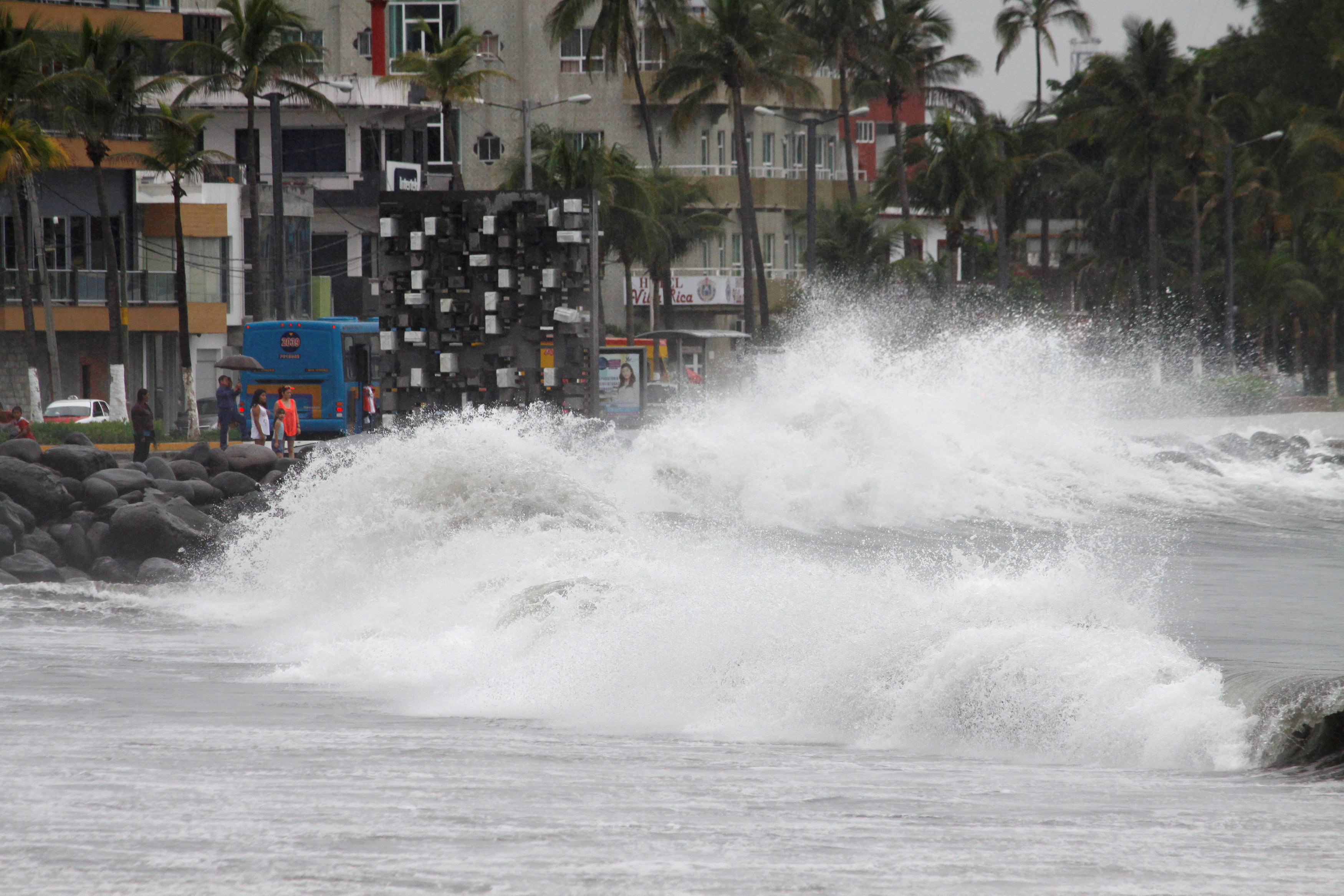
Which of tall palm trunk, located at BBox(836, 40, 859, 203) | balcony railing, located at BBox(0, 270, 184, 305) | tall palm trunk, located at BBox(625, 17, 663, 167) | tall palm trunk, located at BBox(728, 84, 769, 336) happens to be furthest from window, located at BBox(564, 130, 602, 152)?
balcony railing, located at BBox(0, 270, 184, 305)

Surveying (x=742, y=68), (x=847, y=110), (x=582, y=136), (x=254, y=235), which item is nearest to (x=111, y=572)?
(x=254, y=235)

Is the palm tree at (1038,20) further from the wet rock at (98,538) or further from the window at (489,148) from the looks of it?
the wet rock at (98,538)

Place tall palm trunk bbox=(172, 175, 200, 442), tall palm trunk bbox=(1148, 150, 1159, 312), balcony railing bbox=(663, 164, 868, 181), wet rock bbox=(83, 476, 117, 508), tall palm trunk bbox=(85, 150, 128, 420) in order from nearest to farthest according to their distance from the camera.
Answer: wet rock bbox=(83, 476, 117, 508)
tall palm trunk bbox=(172, 175, 200, 442)
tall palm trunk bbox=(85, 150, 128, 420)
tall palm trunk bbox=(1148, 150, 1159, 312)
balcony railing bbox=(663, 164, 868, 181)

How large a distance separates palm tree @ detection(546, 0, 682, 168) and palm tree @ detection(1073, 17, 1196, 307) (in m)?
15.3

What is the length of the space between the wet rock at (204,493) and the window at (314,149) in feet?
129

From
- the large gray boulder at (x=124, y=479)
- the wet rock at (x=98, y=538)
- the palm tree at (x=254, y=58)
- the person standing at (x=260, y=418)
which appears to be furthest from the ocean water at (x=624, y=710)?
the palm tree at (x=254, y=58)

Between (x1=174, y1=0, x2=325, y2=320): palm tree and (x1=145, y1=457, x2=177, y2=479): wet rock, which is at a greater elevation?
(x1=174, y1=0, x2=325, y2=320): palm tree

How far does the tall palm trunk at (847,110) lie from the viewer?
Result: 201 feet

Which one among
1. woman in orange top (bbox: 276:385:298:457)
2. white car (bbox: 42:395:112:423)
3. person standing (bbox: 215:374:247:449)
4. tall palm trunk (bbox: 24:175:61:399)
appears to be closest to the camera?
woman in orange top (bbox: 276:385:298:457)

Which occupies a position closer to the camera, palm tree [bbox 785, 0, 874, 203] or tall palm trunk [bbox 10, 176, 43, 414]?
tall palm trunk [bbox 10, 176, 43, 414]

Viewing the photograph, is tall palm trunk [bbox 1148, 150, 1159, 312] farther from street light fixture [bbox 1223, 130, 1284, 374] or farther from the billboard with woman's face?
the billboard with woman's face

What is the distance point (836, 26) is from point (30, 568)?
165 ft

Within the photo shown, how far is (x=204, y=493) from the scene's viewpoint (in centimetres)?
2056

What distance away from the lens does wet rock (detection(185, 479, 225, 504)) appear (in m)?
20.4
